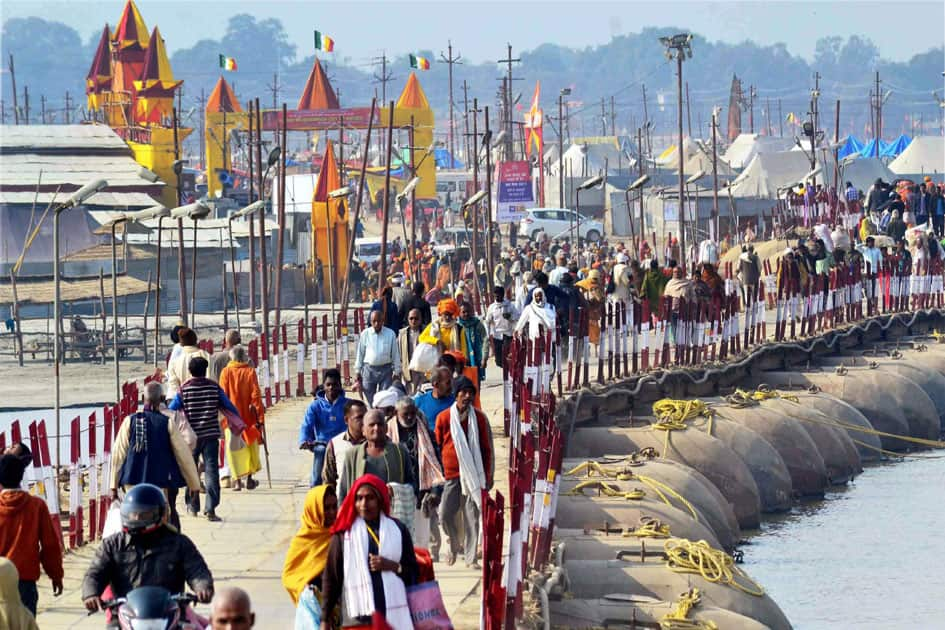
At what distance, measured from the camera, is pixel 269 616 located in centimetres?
1283

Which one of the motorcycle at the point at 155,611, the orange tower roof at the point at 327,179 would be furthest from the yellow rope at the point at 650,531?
the orange tower roof at the point at 327,179

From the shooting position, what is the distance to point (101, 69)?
88438 mm

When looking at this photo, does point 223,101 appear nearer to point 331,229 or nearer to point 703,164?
point 703,164

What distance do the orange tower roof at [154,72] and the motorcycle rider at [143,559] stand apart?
71.1 meters

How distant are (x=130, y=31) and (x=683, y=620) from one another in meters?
73.5

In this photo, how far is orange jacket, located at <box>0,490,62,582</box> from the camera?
10.4 metres

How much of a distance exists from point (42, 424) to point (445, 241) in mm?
57116

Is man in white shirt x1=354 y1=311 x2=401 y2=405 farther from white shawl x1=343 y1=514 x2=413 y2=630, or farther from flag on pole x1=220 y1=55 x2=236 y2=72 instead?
flag on pole x1=220 y1=55 x2=236 y2=72

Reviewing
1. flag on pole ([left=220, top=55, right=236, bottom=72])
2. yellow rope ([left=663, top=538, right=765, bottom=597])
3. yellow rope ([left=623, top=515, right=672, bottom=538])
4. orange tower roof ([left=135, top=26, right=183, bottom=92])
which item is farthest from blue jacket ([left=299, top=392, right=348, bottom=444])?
flag on pole ([left=220, top=55, right=236, bottom=72])

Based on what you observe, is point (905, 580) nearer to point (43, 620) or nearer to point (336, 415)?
point (336, 415)

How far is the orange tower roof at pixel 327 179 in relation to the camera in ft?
174

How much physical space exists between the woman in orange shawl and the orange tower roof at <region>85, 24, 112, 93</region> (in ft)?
225

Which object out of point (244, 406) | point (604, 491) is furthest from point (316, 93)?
point (244, 406)

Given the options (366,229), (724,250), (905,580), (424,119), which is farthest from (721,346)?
(366,229)
